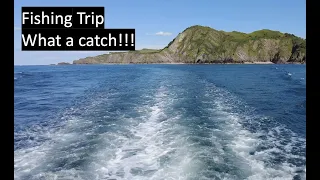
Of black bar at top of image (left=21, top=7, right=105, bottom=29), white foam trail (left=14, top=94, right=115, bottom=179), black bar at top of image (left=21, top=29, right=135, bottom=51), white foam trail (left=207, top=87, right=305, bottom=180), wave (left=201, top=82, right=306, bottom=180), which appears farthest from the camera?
wave (left=201, top=82, right=306, bottom=180)

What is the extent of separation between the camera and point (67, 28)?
704 cm

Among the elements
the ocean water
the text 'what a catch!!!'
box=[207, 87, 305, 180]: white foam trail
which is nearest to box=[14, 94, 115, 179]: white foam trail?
the ocean water

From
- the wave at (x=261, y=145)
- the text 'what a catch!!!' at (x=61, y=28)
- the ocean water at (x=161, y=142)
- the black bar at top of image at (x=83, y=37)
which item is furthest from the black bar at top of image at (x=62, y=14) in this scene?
the wave at (x=261, y=145)

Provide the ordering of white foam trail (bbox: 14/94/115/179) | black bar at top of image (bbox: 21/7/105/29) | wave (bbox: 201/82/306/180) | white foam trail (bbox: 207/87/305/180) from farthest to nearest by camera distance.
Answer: wave (bbox: 201/82/306/180) → white foam trail (bbox: 14/94/115/179) → white foam trail (bbox: 207/87/305/180) → black bar at top of image (bbox: 21/7/105/29)

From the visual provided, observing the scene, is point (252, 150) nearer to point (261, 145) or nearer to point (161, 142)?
point (261, 145)

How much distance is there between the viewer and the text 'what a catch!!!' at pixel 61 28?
6943 mm

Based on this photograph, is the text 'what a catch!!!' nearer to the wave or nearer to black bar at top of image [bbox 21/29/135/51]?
black bar at top of image [bbox 21/29/135/51]

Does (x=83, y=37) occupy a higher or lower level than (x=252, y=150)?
higher

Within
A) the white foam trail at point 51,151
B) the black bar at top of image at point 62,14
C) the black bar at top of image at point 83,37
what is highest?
the black bar at top of image at point 62,14

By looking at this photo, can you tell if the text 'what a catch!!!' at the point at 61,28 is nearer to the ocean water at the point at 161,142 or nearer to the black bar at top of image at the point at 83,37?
the black bar at top of image at the point at 83,37

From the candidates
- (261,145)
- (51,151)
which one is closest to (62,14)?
(51,151)

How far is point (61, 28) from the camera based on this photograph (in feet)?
22.9

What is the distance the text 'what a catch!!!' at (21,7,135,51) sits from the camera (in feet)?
22.8
